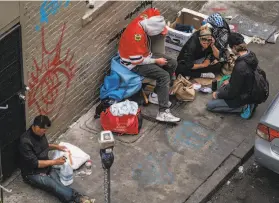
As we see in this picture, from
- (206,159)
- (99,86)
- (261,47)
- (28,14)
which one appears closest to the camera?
(28,14)

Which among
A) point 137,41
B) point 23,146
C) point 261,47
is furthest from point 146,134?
point 261,47

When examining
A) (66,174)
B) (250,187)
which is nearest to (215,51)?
(250,187)

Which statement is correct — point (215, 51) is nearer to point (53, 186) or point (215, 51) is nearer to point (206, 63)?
point (206, 63)

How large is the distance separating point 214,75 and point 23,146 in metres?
3.98

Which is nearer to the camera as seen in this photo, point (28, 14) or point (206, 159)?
point (28, 14)

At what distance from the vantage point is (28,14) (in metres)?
8.05

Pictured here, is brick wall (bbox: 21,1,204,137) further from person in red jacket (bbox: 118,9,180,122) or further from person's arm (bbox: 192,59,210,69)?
person's arm (bbox: 192,59,210,69)

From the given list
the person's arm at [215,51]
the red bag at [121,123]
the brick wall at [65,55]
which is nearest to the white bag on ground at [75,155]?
the brick wall at [65,55]

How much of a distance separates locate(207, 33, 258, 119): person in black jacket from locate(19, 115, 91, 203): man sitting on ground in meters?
2.89

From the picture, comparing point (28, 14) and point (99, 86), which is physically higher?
point (28, 14)

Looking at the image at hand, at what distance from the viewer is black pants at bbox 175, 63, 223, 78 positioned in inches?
421

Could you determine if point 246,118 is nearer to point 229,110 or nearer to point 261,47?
point 229,110

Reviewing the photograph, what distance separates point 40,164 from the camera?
839cm

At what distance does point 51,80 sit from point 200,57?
9.55ft
